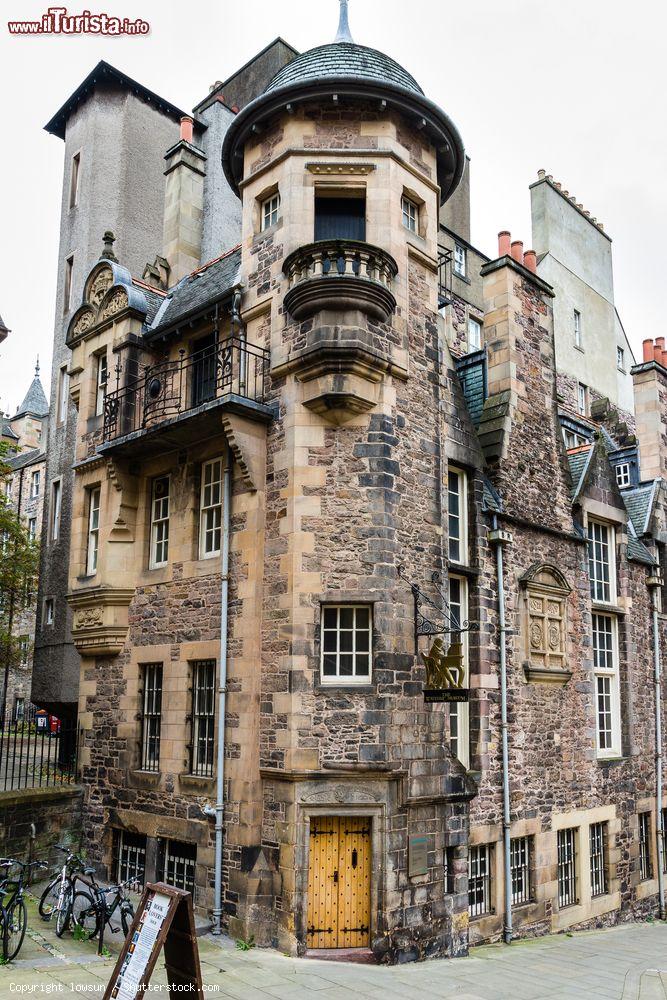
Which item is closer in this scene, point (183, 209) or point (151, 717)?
point (151, 717)

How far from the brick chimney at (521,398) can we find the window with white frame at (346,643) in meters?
4.73

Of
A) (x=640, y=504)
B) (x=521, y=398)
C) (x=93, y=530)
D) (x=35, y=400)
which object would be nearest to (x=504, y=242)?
(x=521, y=398)

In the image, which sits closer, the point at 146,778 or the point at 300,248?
the point at 300,248

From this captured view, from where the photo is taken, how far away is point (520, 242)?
1859cm

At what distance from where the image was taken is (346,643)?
13102 millimetres

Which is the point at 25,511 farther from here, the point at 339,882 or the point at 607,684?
the point at 339,882

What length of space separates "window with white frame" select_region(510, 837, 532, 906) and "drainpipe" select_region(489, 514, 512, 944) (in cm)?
39

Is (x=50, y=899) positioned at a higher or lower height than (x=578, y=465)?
lower

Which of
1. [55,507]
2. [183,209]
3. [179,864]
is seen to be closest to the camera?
[179,864]

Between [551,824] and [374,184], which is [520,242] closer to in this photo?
[374,184]

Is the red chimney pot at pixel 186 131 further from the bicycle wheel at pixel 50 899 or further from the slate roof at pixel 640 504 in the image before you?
the bicycle wheel at pixel 50 899

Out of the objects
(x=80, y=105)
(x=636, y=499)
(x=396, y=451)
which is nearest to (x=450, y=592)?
(x=396, y=451)

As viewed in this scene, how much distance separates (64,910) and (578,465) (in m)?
13.1

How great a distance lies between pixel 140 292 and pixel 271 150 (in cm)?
→ 442
